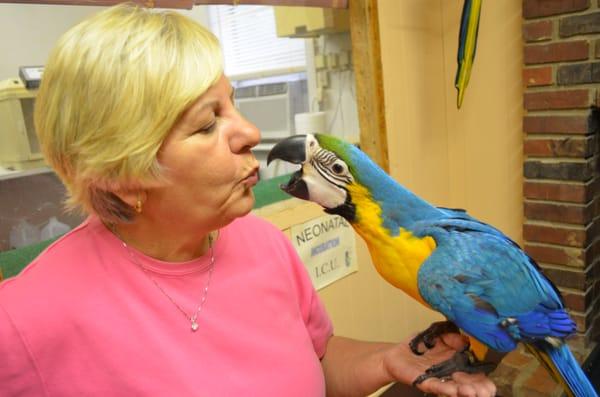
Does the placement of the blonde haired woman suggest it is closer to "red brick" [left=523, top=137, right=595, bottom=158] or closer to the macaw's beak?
the macaw's beak

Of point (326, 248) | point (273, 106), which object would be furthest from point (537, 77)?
point (273, 106)

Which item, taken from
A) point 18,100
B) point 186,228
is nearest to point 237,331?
point 186,228

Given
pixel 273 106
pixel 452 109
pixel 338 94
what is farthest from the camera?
pixel 273 106

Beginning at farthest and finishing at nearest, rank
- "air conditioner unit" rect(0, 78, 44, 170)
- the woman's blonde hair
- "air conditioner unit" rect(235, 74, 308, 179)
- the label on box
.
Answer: "air conditioner unit" rect(235, 74, 308, 179)
the label on box
"air conditioner unit" rect(0, 78, 44, 170)
the woman's blonde hair

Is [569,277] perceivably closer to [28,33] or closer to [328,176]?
[328,176]

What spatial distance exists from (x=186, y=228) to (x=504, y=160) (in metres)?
1.51

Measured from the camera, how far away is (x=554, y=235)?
5.76ft

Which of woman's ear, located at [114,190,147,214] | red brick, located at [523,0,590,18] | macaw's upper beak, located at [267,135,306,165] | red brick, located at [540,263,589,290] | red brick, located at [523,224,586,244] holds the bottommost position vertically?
red brick, located at [540,263,589,290]

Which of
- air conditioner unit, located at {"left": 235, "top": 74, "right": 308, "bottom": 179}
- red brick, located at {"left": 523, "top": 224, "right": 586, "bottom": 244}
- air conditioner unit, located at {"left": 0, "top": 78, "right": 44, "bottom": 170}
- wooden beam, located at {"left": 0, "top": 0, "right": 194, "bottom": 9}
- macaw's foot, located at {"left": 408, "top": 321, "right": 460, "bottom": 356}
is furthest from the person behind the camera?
air conditioner unit, located at {"left": 235, "top": 74, "right": 308, "bottom": 179}

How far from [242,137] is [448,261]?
312 millimetres

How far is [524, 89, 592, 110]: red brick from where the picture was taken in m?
1.61

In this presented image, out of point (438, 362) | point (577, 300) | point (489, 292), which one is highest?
point (489, 292)

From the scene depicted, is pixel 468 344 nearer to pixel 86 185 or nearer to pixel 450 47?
pixel 86 185

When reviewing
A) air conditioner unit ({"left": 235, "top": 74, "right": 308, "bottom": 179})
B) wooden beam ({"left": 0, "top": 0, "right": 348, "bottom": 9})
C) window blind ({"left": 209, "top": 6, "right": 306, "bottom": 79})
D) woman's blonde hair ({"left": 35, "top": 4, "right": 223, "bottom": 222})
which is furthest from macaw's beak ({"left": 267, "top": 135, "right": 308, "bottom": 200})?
window blind ({"left": 209, "top": 6, "right": 306, "bottom": 79})
